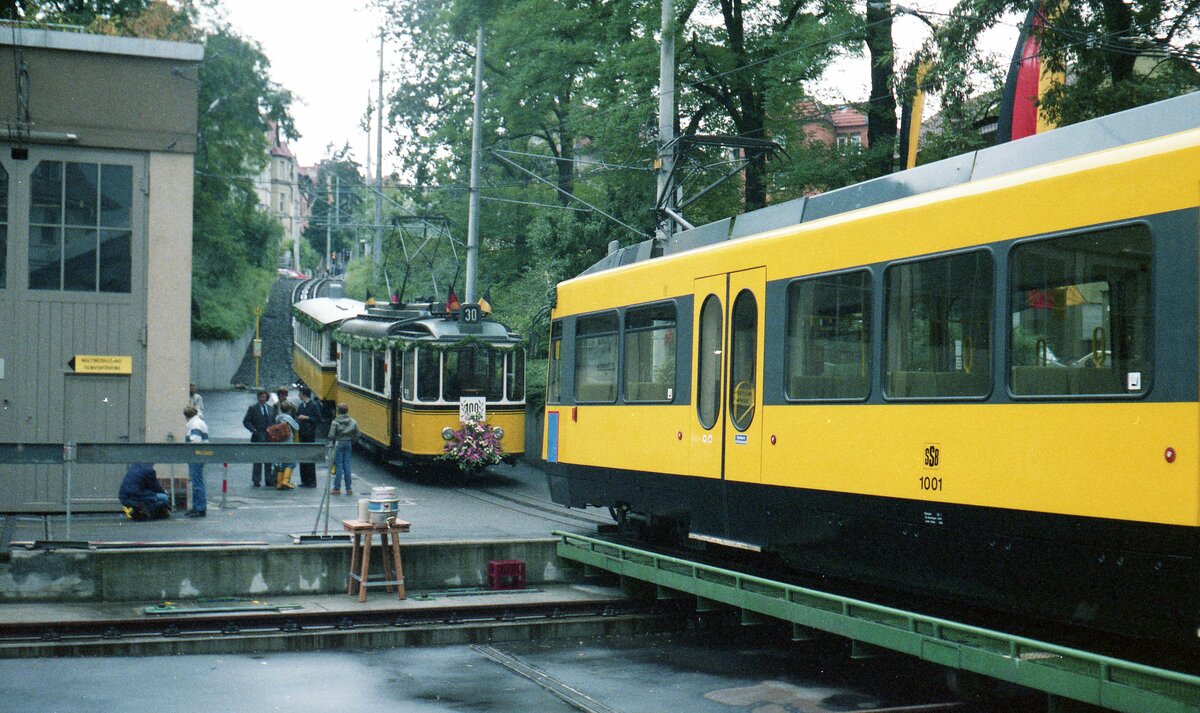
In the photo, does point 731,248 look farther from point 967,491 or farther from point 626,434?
point 967,491

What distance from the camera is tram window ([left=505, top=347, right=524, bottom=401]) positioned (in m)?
25.1

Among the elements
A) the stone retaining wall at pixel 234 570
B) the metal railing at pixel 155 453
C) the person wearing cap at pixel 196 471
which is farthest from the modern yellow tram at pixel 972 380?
the person wearing cap at pixel 196 471

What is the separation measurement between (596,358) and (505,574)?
281 cm

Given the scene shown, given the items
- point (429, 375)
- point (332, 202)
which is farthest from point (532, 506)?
point (332, 202)

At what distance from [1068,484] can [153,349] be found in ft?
46.2

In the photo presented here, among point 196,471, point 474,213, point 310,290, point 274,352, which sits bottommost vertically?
point 196,471

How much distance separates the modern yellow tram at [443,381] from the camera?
2441 centimetres

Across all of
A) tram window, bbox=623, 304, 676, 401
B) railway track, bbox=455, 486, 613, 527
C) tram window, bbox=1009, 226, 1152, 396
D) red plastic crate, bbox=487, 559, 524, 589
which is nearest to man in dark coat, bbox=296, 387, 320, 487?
railway track, bbox=455, 486, 613, 527

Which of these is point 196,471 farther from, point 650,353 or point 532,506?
point 650,353

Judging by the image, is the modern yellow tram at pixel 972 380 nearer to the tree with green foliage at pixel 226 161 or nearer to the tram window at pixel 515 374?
the tram window at pixel 515 374

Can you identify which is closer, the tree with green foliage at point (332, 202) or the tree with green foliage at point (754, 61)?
the tree with green foliage at point (754, 61)

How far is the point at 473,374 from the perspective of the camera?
2481 cm

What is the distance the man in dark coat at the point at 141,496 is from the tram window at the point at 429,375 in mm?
7712

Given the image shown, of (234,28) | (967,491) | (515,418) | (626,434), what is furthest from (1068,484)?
(234,28)
